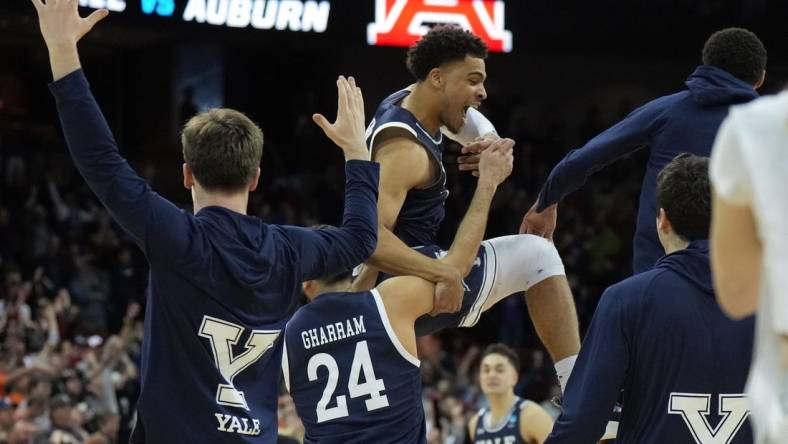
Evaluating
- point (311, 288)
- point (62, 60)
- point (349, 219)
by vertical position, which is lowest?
point (311, 288)

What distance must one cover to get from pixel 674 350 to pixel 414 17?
859 centimetres

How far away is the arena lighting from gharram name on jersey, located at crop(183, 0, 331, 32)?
1.70 ft

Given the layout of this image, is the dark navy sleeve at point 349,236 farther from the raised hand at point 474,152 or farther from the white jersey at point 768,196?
the white jersey at point 768,196

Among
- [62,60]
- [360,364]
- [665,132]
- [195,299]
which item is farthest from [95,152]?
[665,132]

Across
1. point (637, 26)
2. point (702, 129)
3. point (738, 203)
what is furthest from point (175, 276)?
point (637, 26)

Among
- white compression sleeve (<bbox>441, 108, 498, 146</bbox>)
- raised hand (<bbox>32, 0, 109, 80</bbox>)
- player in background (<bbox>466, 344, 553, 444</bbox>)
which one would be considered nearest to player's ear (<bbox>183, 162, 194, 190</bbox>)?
raised hand (<bbox>32, 0, 109, 80</bbox>)

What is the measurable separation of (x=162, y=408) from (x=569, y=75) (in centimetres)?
1770

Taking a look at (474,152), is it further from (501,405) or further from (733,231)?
(501,405)

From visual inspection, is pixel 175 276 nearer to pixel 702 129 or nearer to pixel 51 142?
pixel 702 129

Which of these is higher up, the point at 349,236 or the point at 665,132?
the point at 665,132

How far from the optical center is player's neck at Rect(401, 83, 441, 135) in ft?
16.4

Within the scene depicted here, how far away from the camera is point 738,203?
199 centimetres

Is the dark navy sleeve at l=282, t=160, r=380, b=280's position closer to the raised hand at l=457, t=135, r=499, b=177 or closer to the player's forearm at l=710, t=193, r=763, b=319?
the raised hand at l=457, t=135, r=499, b=177

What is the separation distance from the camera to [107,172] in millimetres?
3221
